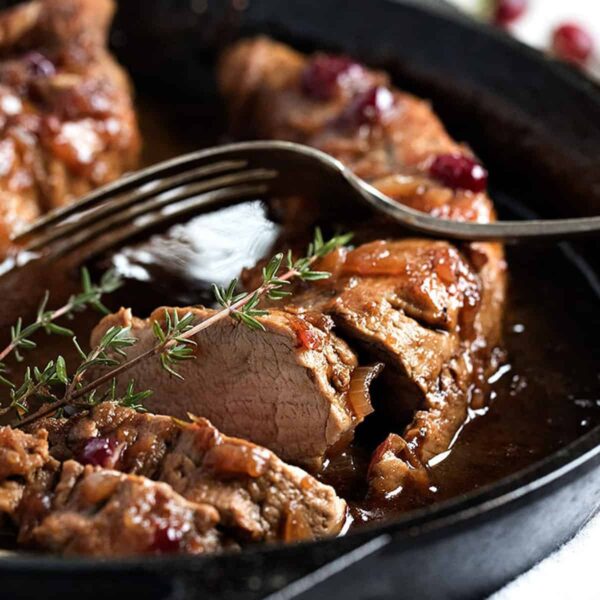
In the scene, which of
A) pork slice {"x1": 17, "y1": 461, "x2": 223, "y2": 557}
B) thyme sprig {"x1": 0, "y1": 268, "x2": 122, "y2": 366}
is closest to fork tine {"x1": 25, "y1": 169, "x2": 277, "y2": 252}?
thyme sprig {"x1": 0, "y1": 268, "x2": 122, "y2": 366}

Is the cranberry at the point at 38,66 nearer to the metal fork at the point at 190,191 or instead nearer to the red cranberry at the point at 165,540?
the metal fork at the point at 190,191

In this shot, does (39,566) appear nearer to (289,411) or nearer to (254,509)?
(254,509)

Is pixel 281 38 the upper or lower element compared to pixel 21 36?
upper

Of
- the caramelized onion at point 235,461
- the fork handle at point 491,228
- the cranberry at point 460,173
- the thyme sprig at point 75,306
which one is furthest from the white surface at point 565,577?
the thyme sprig at point 75,306

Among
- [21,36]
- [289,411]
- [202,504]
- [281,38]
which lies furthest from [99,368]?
[281,38]

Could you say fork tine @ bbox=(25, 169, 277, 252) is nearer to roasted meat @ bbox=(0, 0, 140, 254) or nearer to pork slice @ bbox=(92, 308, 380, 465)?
roasted meat @ bbox=(0, 0, 140, 254)

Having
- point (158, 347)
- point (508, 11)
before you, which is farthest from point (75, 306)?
point (508, 11)
